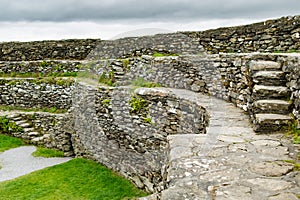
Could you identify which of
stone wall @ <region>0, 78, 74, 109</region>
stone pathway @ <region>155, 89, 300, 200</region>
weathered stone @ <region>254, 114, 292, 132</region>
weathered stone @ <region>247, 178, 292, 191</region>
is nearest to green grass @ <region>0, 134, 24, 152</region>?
stone wall @ <region>0, 78, 74, 109</region>

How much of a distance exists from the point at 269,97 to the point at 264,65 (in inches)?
22.1

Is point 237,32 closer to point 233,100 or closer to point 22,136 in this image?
point 233,100

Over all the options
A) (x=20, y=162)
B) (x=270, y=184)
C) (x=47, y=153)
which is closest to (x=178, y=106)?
(x=270, y=184)

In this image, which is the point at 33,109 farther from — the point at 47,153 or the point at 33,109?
the point at 47,153

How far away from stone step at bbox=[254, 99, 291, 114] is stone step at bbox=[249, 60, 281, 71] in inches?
24.7

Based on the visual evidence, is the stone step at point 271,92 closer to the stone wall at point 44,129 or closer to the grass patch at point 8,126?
the stone wall at point 44,129

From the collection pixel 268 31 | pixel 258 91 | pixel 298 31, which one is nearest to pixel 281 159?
pixel 258 91

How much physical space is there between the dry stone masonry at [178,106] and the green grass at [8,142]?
10.3 inches

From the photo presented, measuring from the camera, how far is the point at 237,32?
365 inches

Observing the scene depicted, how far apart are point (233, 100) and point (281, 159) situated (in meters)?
3.05

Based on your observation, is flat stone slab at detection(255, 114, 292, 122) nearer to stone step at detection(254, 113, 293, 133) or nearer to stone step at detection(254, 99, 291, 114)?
stone step at detection(254, 113, 293, 133)

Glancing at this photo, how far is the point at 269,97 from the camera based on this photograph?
503cm

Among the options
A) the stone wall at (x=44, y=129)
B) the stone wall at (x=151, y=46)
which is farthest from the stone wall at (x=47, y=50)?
the stone wall at (x=44, y=129)

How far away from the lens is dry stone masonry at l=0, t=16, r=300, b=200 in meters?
3.43
